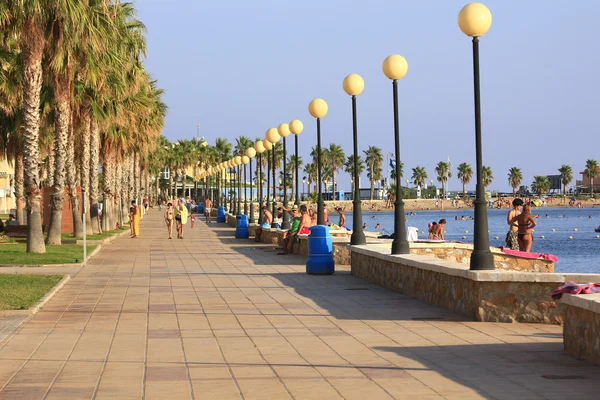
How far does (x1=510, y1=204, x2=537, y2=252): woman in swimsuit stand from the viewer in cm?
2197

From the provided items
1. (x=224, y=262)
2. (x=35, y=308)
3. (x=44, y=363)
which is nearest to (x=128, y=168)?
(x=224, y=262)

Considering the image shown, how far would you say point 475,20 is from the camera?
553 inches

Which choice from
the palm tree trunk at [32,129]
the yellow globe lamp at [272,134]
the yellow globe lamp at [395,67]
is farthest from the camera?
the yellow globe lamp at [272,134]

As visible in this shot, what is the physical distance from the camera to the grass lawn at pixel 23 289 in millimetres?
14780

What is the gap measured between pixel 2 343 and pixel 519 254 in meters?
12.4

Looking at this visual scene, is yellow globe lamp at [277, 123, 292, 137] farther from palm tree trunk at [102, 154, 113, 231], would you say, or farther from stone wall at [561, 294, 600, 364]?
stone wall at [561, 294, 600, 364]

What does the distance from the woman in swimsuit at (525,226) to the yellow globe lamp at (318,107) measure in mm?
6560

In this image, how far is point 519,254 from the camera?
2077cm

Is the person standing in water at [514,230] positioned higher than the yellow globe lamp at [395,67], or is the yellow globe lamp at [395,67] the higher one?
the yellow globe lamp at [395,67]

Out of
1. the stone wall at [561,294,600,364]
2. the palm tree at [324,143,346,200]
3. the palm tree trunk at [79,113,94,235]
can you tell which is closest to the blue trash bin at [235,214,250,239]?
the palm tree trunk at [79,113,94,235]

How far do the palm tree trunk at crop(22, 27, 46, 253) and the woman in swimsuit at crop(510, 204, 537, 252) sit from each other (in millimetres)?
12667

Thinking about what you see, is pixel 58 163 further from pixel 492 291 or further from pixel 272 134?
pixel 492 291

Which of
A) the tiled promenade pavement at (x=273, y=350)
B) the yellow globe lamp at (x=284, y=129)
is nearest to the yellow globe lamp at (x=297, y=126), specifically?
the yellow globe lamp at (x=284, y=129)

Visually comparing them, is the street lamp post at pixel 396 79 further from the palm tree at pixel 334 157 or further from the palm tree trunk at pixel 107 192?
the palm tree at pixel 334 157
